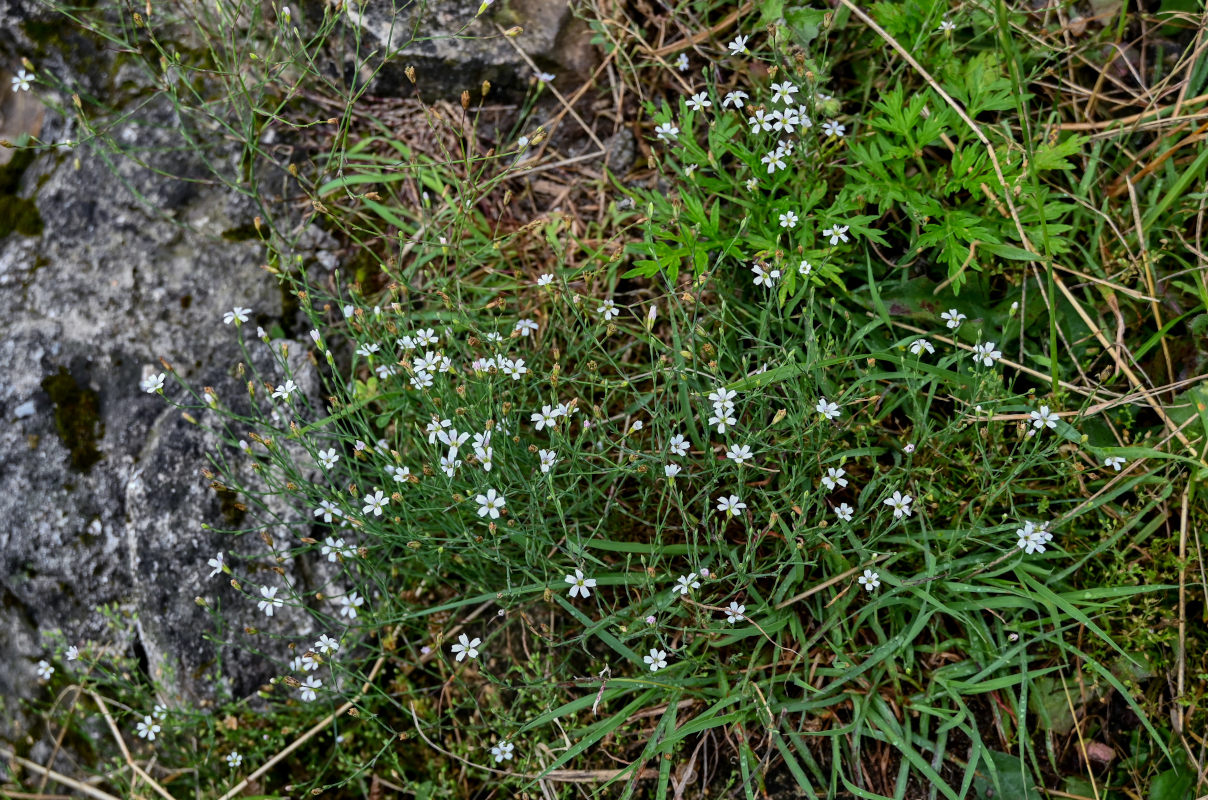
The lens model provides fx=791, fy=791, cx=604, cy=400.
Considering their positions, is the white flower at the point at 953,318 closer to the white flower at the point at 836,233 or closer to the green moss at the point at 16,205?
the white flower at the point at 836,233

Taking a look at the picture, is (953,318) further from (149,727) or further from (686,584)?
(149,727)

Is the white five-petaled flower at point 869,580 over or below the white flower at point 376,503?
below

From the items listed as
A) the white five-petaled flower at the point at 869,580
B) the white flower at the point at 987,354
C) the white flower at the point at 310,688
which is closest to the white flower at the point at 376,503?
the white flower at the point at 310,688

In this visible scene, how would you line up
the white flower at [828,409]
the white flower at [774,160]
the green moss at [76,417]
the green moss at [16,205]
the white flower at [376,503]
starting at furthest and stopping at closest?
the green moss at [16,205] < the green moss at [76,417] < the white flower at [774,160] < the white flower at [376,503] < the white flower at [828,409]

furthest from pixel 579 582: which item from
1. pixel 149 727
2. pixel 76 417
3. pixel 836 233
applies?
pixel 76 417

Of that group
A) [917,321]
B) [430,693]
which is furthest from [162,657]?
[917,321]

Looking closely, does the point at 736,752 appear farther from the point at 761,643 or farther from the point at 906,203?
the point at 906,203

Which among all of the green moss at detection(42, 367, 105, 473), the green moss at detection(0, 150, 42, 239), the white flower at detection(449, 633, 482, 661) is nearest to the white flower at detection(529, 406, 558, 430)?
the white flower at detection(449, 633, 482, 661)
